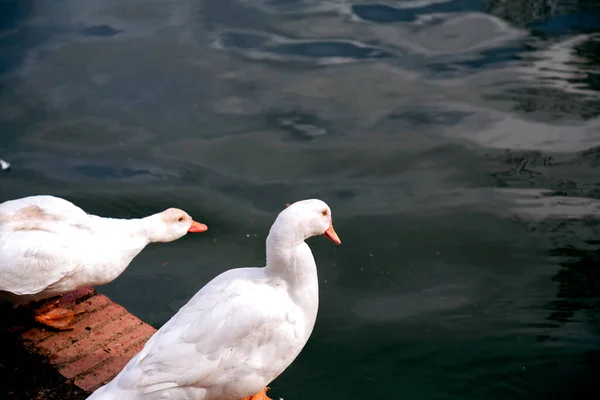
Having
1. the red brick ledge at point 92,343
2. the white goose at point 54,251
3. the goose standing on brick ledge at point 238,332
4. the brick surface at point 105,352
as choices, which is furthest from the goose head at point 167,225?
the goose standing on brick ledge at point 238,332

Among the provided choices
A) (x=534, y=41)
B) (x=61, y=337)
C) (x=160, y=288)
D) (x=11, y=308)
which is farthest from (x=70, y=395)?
(x=534, y=41)

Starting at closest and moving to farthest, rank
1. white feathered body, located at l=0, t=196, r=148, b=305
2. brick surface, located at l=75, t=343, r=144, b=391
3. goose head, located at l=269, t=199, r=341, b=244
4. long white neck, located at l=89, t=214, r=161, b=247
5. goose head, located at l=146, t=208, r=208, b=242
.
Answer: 1. goose head, located at l=269, t=199, r=341, b=244
2. brick surface, located at l=75, t=343, r=144, b=391
3. white feathered body, located at l=0, t=196, r=148, b=305
4. long white neck, located at l=89, t=214, r=161, b=247
5. goose head, located at l=146, t=208, r=208, b=242

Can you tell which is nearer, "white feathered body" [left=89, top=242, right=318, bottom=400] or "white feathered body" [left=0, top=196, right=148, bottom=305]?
"white feathered body" [left=89, top=242, right=318, bottom=400]

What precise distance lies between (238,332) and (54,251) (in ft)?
4.66

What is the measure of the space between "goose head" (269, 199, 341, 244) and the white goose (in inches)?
54.8

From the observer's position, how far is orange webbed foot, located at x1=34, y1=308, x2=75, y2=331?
4094 millimetres

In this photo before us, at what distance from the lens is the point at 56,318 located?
4.16 meters

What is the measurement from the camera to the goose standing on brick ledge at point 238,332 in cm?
321

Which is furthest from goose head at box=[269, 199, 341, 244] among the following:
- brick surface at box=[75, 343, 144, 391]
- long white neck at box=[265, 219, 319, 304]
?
brick surface at box=[75, 343, 144, 391]

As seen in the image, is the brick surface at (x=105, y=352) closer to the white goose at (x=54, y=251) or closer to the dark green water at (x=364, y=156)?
the white goose at (x=54, y=251)

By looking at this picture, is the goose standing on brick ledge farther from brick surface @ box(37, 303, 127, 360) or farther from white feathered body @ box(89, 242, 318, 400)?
brick surface @ box(37, 303, 127, 360)

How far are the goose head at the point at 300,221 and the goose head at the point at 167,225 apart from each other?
59.7 inches

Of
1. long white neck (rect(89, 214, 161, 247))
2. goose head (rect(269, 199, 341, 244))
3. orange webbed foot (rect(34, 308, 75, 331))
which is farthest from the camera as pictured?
long white neck (rect(89, 214, 161, 247))

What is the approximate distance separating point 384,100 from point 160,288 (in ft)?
11.6
